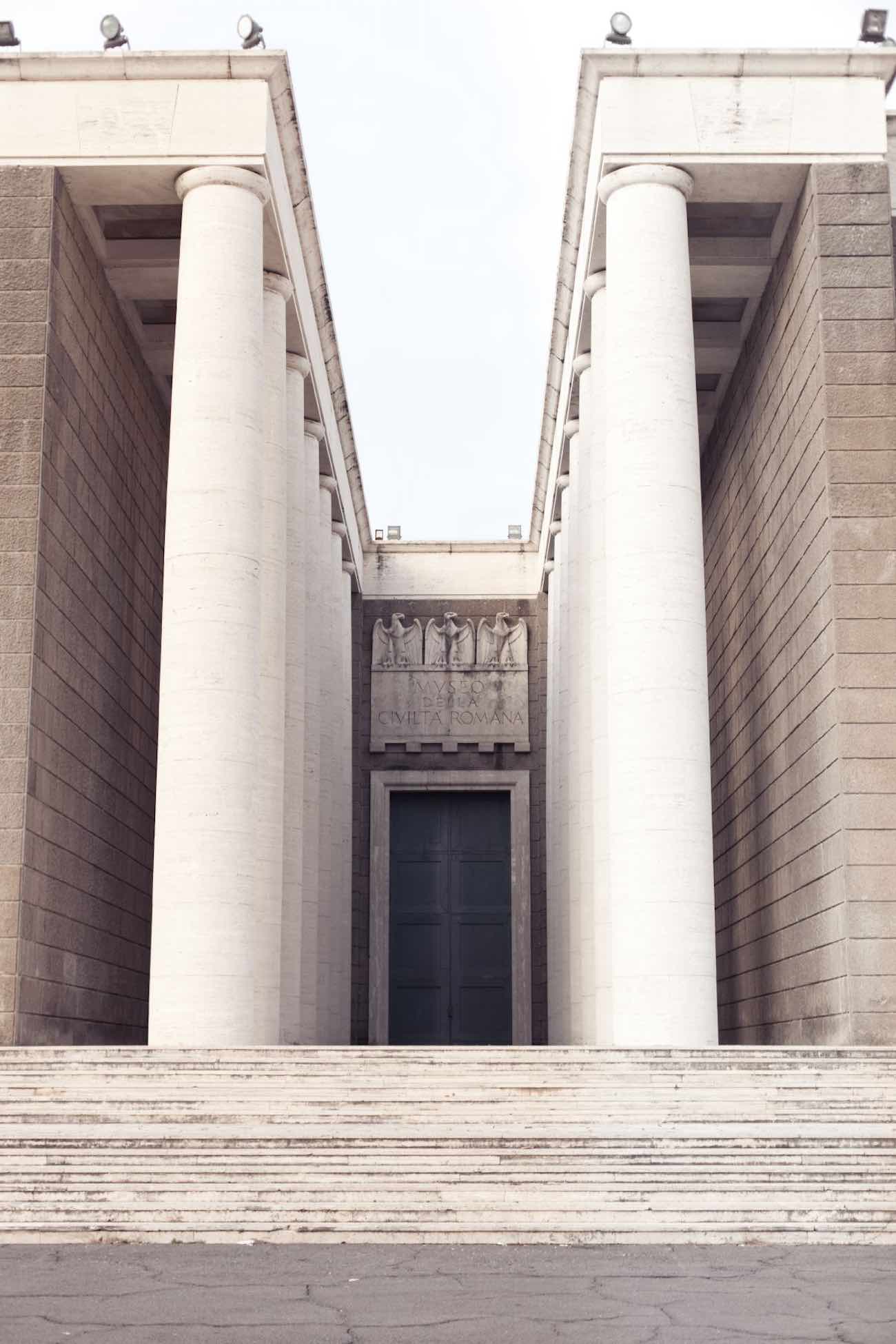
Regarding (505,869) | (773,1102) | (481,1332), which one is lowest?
(481,1332)

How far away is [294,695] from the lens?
28672mm

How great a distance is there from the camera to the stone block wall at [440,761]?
3862 centimetres

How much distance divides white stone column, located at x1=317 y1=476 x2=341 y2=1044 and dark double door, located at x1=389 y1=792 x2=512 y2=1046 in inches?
139

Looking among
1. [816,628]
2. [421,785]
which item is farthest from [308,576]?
[816,628]

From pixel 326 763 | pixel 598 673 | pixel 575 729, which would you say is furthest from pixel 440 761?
pixel 598 673

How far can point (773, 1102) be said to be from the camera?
15.2m

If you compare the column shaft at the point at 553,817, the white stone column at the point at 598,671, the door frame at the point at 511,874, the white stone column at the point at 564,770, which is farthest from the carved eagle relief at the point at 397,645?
the white stone column at the point at 598,671

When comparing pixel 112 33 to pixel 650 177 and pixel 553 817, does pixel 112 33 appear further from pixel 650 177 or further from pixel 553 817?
pixel 553 817

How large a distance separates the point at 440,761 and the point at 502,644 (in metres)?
3.38

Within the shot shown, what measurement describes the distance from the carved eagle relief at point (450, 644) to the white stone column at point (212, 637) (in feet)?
59.5

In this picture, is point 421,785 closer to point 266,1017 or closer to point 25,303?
point 266,1017

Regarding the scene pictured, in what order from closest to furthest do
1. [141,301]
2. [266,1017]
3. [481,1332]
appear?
[481,1332], [266,1017], [141,301]

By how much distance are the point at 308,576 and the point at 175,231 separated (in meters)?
8.00

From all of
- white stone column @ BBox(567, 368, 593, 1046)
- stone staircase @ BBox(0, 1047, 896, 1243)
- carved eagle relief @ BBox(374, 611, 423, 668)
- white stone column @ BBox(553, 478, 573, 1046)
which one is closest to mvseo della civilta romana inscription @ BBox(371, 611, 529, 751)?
carved eagle relief @ BBox(374, 611, 423, 668)
